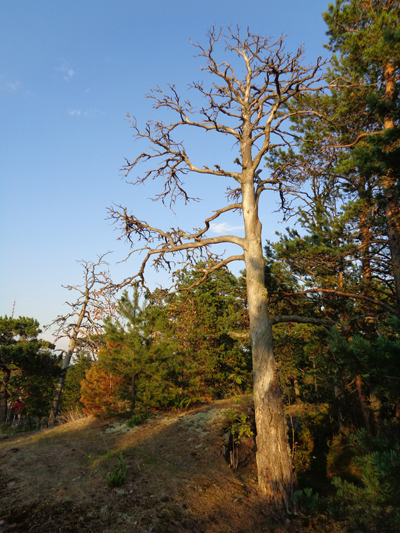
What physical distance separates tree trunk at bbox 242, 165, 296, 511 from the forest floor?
0.45 m

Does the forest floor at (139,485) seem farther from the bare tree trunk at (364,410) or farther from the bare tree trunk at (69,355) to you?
the bare tree trunk at (69,355)

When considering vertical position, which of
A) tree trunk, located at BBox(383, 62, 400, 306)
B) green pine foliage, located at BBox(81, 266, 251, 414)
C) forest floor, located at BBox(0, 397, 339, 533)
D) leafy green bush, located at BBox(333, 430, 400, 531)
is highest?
tree trunk, located at BBox(383, 62, 400, 306)

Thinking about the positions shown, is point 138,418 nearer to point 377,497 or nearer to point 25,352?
point 377,497

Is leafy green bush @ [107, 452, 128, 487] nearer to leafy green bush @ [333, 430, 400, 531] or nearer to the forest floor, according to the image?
the forest floor

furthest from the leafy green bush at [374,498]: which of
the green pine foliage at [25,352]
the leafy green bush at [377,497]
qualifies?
the green pine foliage at [25,352]

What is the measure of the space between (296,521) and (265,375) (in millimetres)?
2581

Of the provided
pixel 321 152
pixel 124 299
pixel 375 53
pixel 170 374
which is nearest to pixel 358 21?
pixel 375 53

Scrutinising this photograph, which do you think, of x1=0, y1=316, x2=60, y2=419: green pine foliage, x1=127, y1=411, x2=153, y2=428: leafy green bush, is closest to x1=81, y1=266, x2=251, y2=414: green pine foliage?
x1=127, y1=411, x2=153, y2=428: leafy green bush

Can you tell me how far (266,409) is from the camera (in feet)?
20.5

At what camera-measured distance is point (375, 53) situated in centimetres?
731

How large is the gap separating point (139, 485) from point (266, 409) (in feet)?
9.50

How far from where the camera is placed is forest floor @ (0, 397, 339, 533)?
477 cm

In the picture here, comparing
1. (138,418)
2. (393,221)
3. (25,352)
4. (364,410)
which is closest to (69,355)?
(25,352)

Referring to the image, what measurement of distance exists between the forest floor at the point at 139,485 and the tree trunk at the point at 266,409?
448mm
